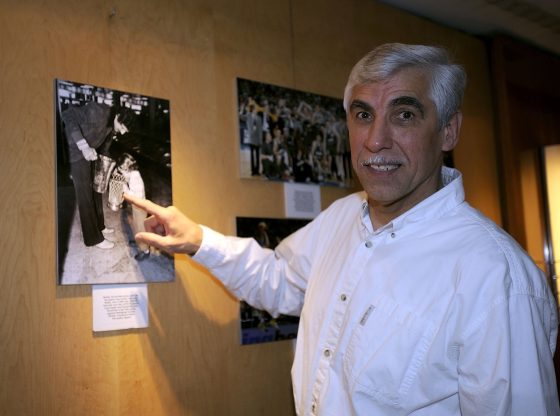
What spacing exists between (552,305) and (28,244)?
1267 mm

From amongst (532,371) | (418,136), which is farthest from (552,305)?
(418,136)

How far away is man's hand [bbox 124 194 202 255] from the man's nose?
55 centimetres

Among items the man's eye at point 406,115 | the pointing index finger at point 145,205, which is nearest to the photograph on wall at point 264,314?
the pointing index finger at point 145,205

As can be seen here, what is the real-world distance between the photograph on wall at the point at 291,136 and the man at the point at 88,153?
0.48 m

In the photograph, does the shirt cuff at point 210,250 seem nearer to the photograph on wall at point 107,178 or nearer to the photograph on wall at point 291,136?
the photograph on wall at point 107,178

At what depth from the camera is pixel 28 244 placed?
4.88ft

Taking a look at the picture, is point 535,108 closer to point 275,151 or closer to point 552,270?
point 552,270

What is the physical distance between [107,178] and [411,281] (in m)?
0.88

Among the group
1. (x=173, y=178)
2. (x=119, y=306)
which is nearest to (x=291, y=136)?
(x=173, y=178)

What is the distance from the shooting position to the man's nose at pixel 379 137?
1377 millimetres

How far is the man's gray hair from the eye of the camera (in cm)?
139

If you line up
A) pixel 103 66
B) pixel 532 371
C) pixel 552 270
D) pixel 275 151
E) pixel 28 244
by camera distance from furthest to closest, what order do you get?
pixel 552 270, pixel 275 151, pixel 103 66, pixel 28 244, pixel 532 371

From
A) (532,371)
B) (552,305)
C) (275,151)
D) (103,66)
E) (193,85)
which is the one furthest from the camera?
(275,151)

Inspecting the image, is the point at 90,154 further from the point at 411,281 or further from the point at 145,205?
the point at 411,281
